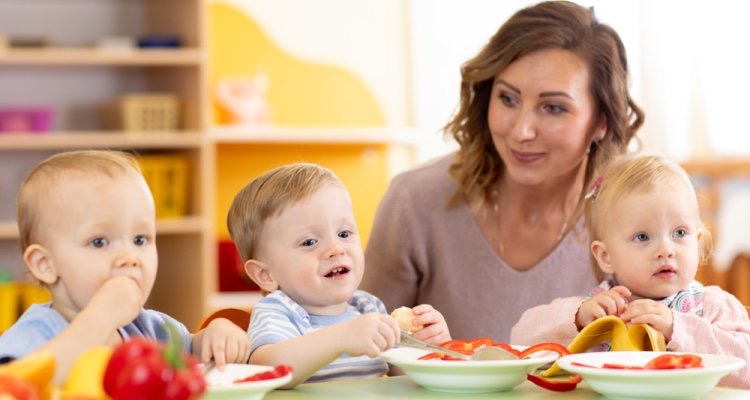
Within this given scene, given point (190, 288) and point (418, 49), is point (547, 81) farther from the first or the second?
point (418, 49)

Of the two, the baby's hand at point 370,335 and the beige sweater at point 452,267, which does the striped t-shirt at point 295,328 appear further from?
the beige sweater at point 452,267

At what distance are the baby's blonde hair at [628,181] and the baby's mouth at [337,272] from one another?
41cm

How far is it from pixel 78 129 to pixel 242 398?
10.3 ft

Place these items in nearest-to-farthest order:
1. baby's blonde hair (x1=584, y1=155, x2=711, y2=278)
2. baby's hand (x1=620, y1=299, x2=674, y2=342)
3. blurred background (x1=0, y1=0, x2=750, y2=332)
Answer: baby's hand (x1=620, y1=299, x2=674, y2=342) < baby's blonde hair (x1=584, y1=155, x2=711, y2=278) < blurred background (x1=0, y1=0, x2=750, y2=332)

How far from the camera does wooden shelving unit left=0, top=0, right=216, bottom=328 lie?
3.79 metres

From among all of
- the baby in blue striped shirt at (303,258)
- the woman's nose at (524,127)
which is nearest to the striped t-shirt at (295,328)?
the baby in blue striped shirt at (303,258)

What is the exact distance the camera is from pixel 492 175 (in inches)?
93.6

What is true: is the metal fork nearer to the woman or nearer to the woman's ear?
the woman's ear

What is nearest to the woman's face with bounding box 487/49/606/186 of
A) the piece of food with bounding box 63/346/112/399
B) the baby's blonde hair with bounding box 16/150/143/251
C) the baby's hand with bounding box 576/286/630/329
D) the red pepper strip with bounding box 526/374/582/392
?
the baby's hand with bounding box 576/286/630/329

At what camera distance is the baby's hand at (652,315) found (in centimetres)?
147

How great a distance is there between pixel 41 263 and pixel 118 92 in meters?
2.87

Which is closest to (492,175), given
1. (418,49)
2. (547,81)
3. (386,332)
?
(547,81)

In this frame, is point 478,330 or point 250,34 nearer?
point 478,330

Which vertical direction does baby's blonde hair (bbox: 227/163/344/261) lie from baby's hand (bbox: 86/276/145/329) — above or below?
above
